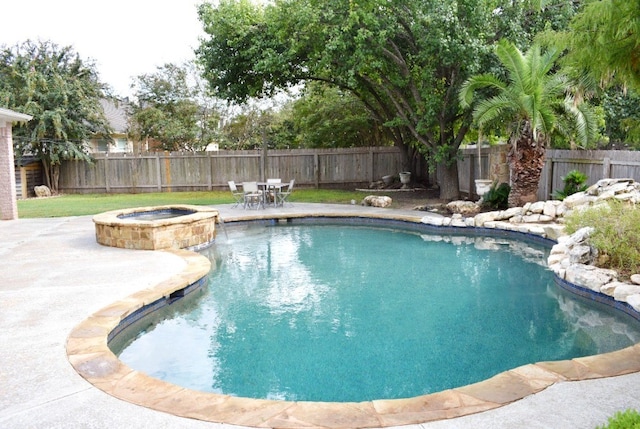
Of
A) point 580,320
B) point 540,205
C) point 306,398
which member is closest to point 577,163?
point 540,205

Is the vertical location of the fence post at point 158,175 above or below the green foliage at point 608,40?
below

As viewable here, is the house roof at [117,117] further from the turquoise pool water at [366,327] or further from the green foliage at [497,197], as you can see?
the turquoise pool water at [366,327]

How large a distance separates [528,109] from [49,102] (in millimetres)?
16601

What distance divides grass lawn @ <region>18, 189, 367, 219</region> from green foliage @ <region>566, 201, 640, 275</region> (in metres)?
9.26

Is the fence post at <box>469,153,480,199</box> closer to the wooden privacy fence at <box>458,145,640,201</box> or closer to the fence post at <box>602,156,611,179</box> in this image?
the wooden privacy fence at <box>458,145,640,201</box>

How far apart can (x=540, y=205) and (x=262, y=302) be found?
7242 mm

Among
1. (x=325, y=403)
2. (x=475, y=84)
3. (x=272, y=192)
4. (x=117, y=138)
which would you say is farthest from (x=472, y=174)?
(x=117, y=138)

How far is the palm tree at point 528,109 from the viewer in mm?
10812

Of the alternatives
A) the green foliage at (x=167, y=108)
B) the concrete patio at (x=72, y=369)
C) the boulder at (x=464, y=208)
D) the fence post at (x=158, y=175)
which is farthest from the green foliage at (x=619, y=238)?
the green foliage at (x=167, y=108)

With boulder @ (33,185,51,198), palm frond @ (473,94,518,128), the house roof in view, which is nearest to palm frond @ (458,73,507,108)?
palm frond @ (473,94,518,128)

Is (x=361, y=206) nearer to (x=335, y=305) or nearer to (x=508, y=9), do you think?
(x=508, y=9)

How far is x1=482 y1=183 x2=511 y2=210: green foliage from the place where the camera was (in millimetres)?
12648

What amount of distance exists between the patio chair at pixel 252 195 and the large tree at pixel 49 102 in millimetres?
8209

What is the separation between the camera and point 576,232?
7.43 meters
